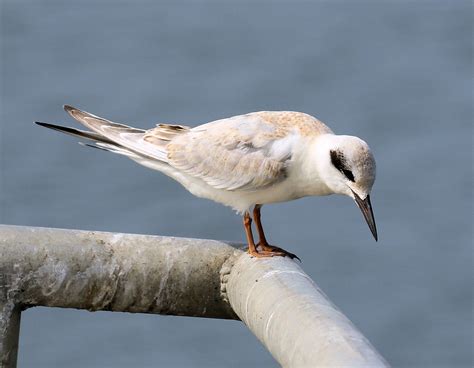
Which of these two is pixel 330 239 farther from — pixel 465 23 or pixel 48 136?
pixel 465 23

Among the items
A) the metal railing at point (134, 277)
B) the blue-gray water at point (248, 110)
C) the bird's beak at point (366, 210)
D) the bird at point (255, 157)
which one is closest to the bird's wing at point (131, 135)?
the bird at point (255, 157)

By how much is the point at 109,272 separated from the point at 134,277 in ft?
0.36

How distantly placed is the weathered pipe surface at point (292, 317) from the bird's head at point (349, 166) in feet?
3.24

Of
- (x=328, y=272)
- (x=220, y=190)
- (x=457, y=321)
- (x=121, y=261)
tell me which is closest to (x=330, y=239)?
(x=328, y=272)

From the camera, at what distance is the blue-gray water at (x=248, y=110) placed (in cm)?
1450

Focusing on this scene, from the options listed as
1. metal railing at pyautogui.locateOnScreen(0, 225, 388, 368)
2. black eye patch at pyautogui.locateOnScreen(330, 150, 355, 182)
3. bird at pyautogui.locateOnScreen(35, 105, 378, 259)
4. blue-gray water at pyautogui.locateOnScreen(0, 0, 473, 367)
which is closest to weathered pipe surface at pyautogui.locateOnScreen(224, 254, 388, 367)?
metal railing at pyautogui.locateOnScreen(0, 225, 388, 368)

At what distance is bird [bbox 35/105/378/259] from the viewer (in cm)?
676

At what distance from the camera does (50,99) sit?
16953mm

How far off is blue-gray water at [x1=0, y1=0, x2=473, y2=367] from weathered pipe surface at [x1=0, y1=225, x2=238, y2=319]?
26.8 feet

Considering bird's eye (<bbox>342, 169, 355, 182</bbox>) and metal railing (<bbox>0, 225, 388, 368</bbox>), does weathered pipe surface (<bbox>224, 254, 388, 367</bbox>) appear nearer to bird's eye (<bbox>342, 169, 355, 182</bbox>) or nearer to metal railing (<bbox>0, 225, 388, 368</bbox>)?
metal railing (<bbox>0, 225, 388, 368</bbox>)

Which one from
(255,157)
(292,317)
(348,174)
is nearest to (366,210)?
(348,174)

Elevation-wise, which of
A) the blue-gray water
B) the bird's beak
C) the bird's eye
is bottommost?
the blue-gray water

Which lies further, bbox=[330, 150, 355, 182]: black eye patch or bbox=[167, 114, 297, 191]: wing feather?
bbox=[167, 114, 297, 191]: wing feather

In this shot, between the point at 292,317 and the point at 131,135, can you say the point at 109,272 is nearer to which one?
the point at 292,317
